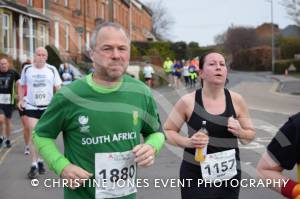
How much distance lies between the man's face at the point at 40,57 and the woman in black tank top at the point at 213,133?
3.32 m

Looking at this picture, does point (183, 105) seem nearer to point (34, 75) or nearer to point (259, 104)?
point (34, 75)

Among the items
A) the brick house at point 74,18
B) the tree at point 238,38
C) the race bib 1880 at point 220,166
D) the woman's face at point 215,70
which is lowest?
the race bib 1880 at point 220,166

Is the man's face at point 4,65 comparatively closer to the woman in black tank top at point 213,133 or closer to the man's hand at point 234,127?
the woman in black tank top at point 213,133

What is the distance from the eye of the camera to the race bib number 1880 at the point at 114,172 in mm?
2830

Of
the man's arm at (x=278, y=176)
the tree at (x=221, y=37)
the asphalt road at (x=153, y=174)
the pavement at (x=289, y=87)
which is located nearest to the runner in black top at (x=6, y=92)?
the asphalt road at (x=153, y=174)

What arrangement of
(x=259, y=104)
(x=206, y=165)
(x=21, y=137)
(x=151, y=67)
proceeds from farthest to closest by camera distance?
(x=151, y=67) → (x=259, y=104) → (x=21, y=137) → (x=206, y=165)

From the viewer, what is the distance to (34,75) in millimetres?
7340

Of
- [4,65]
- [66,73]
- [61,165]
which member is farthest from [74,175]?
[66,73]

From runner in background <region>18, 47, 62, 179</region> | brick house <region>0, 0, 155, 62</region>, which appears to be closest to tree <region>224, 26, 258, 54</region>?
brick house <region>0, 0, 155, 62</region>

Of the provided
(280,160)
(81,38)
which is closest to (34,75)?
(81,38)

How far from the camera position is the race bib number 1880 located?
2.83 meters

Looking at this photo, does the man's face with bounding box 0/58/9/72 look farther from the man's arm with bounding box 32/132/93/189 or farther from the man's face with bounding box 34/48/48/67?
the man's arm with bounding box 32/132/93/189

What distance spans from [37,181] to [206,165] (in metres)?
3.62

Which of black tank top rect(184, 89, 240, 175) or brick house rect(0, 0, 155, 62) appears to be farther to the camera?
brick house rect(0, 0, 155, 62)
